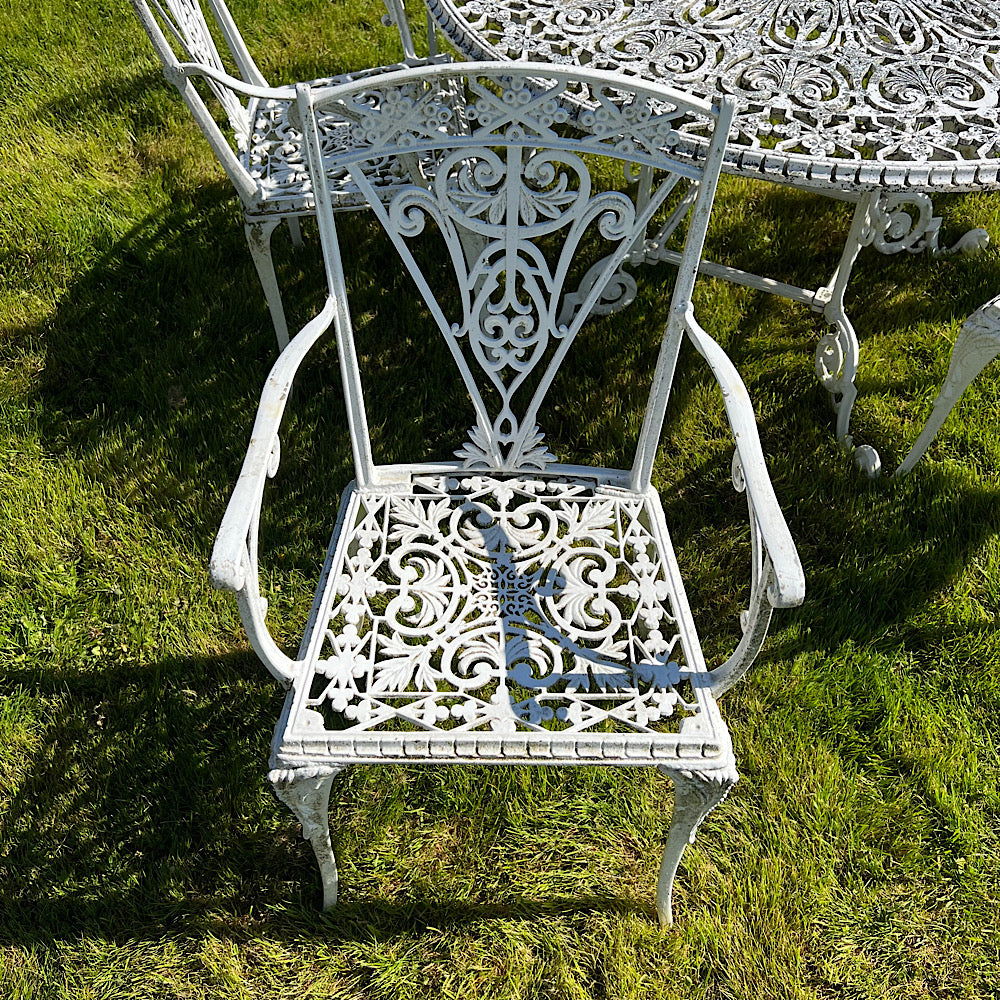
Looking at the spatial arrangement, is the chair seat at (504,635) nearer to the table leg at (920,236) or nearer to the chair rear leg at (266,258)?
the chair rear leg at (266,258)

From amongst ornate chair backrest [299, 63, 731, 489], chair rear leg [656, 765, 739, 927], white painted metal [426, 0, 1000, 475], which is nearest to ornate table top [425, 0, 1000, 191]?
white painted metal [426, 0, 1000, 475]

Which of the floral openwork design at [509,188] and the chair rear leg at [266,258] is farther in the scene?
the chair rear leg at [266,258]

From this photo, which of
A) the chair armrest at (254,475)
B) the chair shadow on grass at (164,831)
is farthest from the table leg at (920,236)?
the chair shadow on grass at (164,831)

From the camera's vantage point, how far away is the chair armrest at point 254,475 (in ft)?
3.83

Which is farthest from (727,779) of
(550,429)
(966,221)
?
(966,221)

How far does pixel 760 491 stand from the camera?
131 centimetres

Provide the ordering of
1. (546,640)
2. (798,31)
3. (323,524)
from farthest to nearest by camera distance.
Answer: (323,524), (798,31), (546,640)

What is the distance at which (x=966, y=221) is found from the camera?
3.30 meters

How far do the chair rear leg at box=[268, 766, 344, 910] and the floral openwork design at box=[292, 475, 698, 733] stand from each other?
8 centimetres

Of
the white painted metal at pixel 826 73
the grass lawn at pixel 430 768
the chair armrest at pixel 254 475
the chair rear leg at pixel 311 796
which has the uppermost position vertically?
the white painted metal at pixel 826 73

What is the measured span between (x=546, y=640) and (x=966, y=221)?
2.89 meters

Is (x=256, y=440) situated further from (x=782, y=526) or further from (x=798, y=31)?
(x=798, y=31)

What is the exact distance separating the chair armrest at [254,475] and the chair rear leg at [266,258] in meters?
0.98

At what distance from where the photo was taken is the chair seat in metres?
1.36
